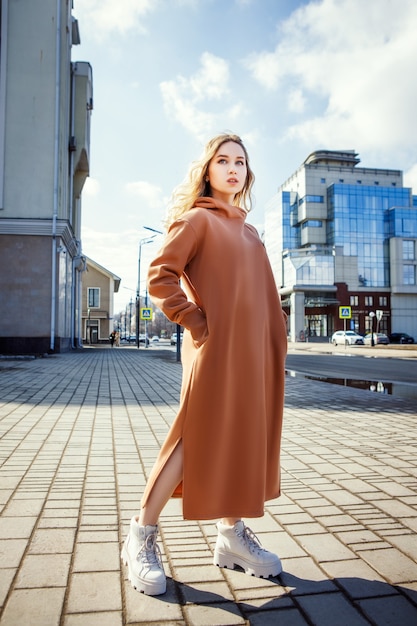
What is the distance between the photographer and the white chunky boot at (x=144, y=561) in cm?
207

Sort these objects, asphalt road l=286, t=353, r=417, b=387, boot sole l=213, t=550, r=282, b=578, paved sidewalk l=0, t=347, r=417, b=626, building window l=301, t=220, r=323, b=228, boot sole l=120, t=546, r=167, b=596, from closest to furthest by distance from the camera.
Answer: paved sidewalk l=0, t=347, r=417, b=626 → boot sole l=120, t=546, r=167, b=596 → boot sole l=213, t=550, r=282, b=578 → asphalt road l=286, t=353, r=417, b=387 → building window l=301, t=220, r=323, b=228

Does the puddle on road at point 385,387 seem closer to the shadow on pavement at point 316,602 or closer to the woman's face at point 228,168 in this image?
A: the shadow on pavement at point 316,602

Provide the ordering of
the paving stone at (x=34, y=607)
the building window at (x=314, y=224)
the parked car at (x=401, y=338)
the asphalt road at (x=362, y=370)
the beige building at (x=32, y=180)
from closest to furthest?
the paving stone at (x=34, y=607) < the asphalt road at (x=362, y=370) < the beige building at (x=32, y=180) < the parked car at (x=401, y=338) < the building window at (x=314, y=224)

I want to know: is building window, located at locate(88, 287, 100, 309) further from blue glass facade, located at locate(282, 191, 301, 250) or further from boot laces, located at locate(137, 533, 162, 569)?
boot laces, located at locate(137, 533, 162, 569)

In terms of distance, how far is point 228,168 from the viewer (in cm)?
236

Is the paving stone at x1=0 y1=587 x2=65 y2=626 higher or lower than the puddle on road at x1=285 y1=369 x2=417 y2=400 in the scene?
higher

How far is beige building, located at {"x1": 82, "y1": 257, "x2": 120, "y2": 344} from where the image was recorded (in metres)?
55.3

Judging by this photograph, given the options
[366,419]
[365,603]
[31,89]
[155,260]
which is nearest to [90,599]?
[365,603]

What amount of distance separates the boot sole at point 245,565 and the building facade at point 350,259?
230 ft

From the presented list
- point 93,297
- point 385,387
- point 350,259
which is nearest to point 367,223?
point 350,259

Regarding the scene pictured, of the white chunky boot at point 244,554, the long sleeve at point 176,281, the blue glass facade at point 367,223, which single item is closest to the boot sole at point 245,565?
the white chunky boot at point 244,554

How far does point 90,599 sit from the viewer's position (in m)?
2.01

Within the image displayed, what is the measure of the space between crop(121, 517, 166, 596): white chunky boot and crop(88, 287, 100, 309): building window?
179 feet

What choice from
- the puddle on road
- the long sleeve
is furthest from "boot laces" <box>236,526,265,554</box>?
the puddle on road
